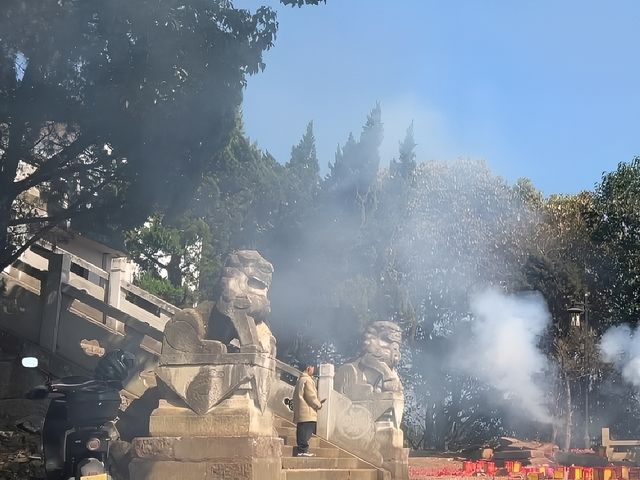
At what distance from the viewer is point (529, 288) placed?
2692 centimetres

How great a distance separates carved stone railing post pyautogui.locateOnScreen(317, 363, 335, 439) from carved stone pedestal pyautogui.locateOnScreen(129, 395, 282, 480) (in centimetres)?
383

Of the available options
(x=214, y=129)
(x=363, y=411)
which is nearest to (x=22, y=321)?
(x=214, y=129)

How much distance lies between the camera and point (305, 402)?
10.2 meters

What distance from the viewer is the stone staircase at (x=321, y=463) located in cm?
924

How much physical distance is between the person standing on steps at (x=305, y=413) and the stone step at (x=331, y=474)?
400 mm

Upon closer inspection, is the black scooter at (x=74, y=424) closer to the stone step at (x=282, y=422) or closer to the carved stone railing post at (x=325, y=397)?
the stone step at (x=282, y=422)

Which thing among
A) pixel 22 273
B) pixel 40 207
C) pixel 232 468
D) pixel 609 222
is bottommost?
pixel 232 468

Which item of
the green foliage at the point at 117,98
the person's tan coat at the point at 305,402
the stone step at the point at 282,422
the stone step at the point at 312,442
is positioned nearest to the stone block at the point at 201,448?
the person's tan coat at the point at 305,402

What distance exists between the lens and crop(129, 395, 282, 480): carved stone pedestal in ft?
24.1

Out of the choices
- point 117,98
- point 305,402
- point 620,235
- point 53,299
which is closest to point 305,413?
point 305,402

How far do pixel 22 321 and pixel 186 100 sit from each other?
3.64 metres

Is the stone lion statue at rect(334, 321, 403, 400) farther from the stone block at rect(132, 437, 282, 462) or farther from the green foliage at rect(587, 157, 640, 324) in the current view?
the green foliage at rect(587, 157, 640, 324)

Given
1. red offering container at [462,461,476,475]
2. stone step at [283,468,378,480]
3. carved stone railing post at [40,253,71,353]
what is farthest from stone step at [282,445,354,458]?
red offering container at [462,461,476,475]

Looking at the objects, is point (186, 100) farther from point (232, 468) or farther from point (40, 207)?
point (232, 468)
